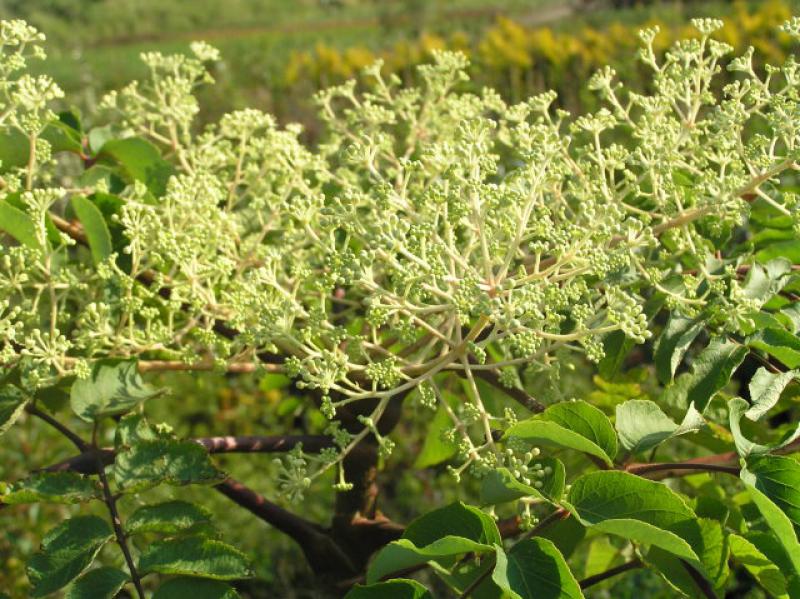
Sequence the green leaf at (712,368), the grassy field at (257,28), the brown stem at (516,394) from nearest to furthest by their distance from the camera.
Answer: the green leaf at (712,368)
the brown stem at (516,394)
the grassy field at (257,28)

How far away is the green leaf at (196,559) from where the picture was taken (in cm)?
91

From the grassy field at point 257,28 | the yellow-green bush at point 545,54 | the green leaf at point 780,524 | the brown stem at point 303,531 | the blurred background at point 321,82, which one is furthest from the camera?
the grassy field at point 257,28

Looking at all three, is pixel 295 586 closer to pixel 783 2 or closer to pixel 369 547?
pixel 369 547

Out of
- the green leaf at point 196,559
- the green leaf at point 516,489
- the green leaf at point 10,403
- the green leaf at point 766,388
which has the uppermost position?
the green leaf at point 766,388

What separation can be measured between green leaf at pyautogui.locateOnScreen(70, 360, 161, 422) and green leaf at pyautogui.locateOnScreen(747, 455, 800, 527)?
625 millimetres

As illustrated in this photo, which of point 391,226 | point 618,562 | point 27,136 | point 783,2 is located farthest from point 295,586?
point 783,2

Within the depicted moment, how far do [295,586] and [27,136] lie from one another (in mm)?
2686

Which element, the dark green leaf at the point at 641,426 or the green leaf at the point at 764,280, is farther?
the green leaf at the point at 764,280

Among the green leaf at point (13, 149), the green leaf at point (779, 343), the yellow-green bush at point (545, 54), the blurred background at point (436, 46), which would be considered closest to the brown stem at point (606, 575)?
the green leaf at point (779, 343)

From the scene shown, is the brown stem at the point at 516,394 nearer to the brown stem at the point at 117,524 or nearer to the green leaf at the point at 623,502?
the green leaf at the point at 623,502

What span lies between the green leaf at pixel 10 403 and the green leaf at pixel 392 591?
17.5 inches

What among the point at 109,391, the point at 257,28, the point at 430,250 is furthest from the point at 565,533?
the point at 257,28

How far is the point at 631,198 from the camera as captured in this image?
1.19m

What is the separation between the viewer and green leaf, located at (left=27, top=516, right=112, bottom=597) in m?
0.92
